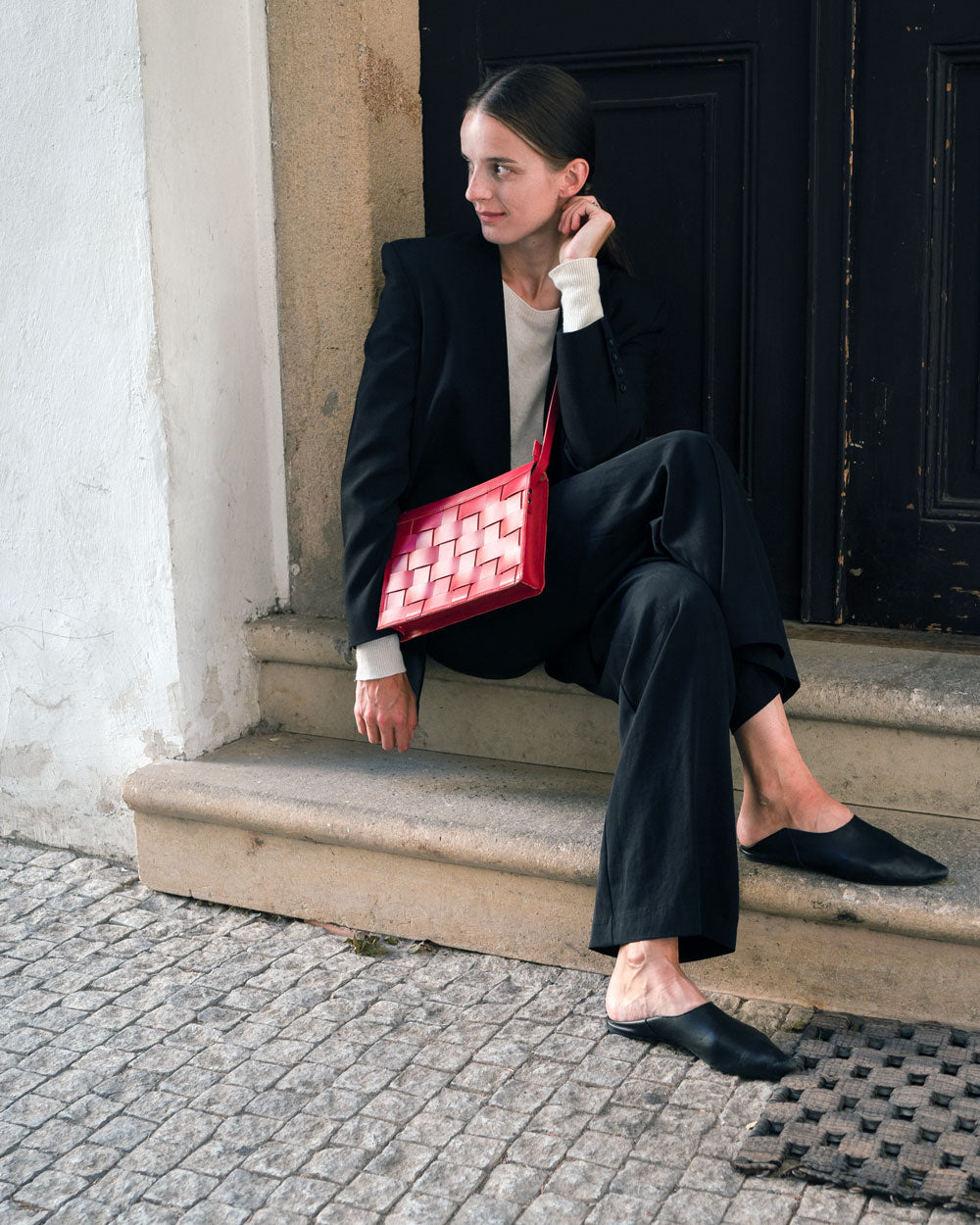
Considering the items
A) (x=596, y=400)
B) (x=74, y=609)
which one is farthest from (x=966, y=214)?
(x=74, y=609)

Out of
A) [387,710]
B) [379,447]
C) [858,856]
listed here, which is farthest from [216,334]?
[858,856]

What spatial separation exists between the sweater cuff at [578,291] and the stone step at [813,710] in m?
0.76

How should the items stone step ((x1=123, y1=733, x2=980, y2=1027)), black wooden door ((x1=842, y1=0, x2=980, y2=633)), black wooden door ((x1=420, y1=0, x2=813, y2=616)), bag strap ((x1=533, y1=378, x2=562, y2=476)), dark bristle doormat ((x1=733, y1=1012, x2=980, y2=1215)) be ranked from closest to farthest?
1. dark bristle doormat ((x1=733, y1=1012, x2=980, y2=1215))
2. stone step ((x1=123, y1=733, x2=980, y2=1027))
3. bag strap ((x1=533, y1=378, x2=562, y2=476))
4. black wooden door ((x1=842, y1=0, x2=980, y2=633))
5. black wooden door ((x1=420, y1=0, x2=813, y2=616))

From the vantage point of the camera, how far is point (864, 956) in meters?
2.39

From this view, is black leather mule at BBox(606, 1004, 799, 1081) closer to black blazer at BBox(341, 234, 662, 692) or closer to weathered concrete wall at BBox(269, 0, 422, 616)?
black blazer at BBox(341, 234, 662, 692)

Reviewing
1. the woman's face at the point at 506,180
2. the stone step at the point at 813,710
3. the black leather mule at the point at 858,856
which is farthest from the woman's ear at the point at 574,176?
the black leather mule at the point at 858,856

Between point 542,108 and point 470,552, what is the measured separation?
0.92 meters

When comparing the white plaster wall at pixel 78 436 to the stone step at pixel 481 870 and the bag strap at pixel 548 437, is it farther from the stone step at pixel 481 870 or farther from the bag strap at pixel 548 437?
the bag strap at pixel 548 437

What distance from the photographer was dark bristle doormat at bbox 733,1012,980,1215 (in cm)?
193

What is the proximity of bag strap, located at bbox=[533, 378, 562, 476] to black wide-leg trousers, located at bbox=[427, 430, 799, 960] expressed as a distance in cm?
13

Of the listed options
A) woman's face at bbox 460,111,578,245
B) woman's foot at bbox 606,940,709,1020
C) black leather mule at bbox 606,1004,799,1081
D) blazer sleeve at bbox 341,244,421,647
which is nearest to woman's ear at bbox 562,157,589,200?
woman's face at bbox 460,111,578,245

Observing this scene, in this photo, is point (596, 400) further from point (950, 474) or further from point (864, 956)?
point (864, 956)

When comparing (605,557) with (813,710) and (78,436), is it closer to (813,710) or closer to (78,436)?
(813,710)

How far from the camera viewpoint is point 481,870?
2.68 meters
